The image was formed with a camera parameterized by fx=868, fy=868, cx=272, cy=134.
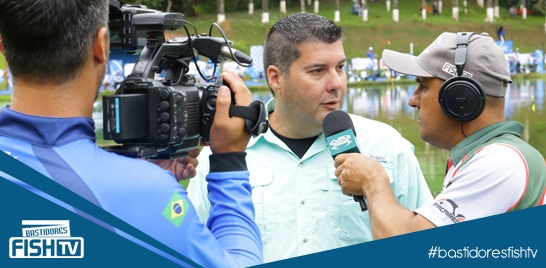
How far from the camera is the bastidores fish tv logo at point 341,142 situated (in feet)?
10.9

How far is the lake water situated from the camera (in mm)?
16562

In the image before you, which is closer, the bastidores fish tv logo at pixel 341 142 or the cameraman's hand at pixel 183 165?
the cameraman's hand at pixel 183 165

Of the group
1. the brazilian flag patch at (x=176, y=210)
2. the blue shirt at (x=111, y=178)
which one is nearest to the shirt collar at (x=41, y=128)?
the blue shirt at (x=111, y=178)

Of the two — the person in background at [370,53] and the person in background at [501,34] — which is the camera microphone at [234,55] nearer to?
the person in background at [370,53]

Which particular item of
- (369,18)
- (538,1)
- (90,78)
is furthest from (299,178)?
(538,1)

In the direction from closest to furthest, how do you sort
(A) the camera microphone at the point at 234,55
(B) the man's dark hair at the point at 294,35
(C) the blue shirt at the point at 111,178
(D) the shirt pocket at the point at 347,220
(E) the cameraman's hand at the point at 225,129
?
(C) the blue shirt at the point at 111,178
(E) the cameraman's hand at the point at 225,129
(A) the camera microphone at the point at 234,55
(D) the shirt pocket at the point at 347,220
(B) the man's dark hair at the point at 294,35

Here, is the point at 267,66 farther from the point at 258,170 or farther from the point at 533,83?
the point at 533,83

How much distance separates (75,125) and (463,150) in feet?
4.81

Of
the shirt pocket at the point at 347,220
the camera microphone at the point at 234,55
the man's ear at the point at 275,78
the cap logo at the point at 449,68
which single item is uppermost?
the camera microphone at the point at 234,55

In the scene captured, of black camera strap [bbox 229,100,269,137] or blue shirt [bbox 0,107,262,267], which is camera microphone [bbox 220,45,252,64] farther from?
blue shirt [bbox 0,107,262,267]

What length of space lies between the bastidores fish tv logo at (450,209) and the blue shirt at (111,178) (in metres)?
0.90

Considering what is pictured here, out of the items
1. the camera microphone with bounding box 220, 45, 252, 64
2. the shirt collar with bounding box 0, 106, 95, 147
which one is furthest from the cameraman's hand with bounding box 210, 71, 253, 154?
the shirt collar with bounding box 0, 106, 95, 147

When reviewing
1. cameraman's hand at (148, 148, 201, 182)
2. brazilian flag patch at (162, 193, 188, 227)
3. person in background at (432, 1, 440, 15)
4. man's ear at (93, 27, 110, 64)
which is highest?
man's ear at (93, 27, 110, 64)

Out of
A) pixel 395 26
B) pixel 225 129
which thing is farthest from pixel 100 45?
pixel 395 26
